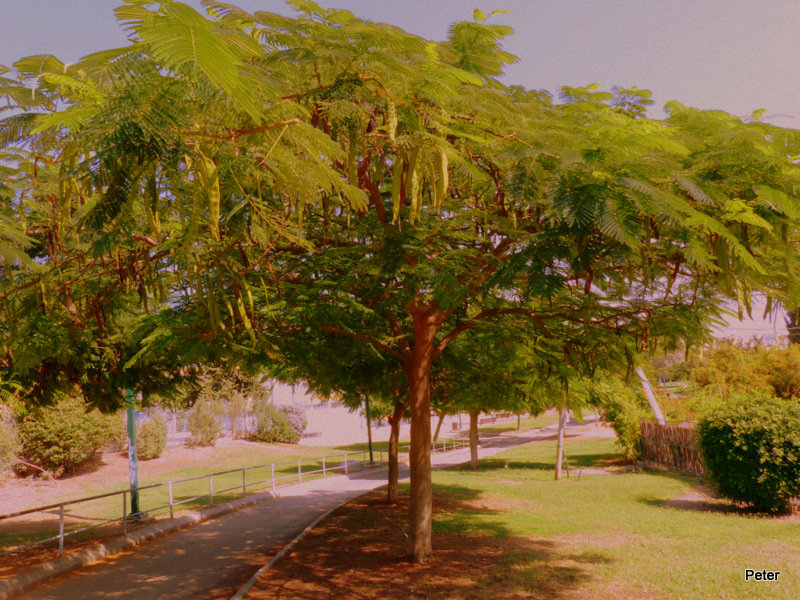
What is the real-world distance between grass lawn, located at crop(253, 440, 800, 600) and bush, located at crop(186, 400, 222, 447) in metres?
27.8

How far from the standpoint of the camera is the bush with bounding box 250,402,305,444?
48.8 m

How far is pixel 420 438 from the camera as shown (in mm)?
9961

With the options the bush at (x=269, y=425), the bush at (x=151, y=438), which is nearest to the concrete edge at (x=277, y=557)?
the bush at (x=151, y=438)

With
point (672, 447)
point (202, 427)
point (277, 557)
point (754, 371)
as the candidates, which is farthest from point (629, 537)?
point (202, 427)

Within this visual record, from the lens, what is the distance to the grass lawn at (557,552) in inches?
318

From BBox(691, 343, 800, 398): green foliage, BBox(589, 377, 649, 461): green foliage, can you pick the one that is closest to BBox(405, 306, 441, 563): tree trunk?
BBox(589, 377, 649, 461): green foliage

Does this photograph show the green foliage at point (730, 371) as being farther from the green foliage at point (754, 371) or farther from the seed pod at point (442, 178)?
the seed pod at point (442, 178)

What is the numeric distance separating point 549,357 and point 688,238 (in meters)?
5.37

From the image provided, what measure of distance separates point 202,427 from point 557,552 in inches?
1427

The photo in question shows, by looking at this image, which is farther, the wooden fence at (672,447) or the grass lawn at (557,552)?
the wooden fence at (672,447)

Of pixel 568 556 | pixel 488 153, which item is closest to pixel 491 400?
pixel 568 556

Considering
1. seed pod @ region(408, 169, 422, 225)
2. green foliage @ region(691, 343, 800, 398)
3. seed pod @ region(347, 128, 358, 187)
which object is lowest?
green foliage @ region(691, 343, 800, 398)

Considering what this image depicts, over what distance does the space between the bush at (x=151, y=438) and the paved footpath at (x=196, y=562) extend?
2214 cm

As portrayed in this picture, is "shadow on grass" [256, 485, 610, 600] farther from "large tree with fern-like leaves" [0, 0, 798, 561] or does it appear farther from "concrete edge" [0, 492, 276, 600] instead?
"concrete edge" [0, 492, 276, 600]
